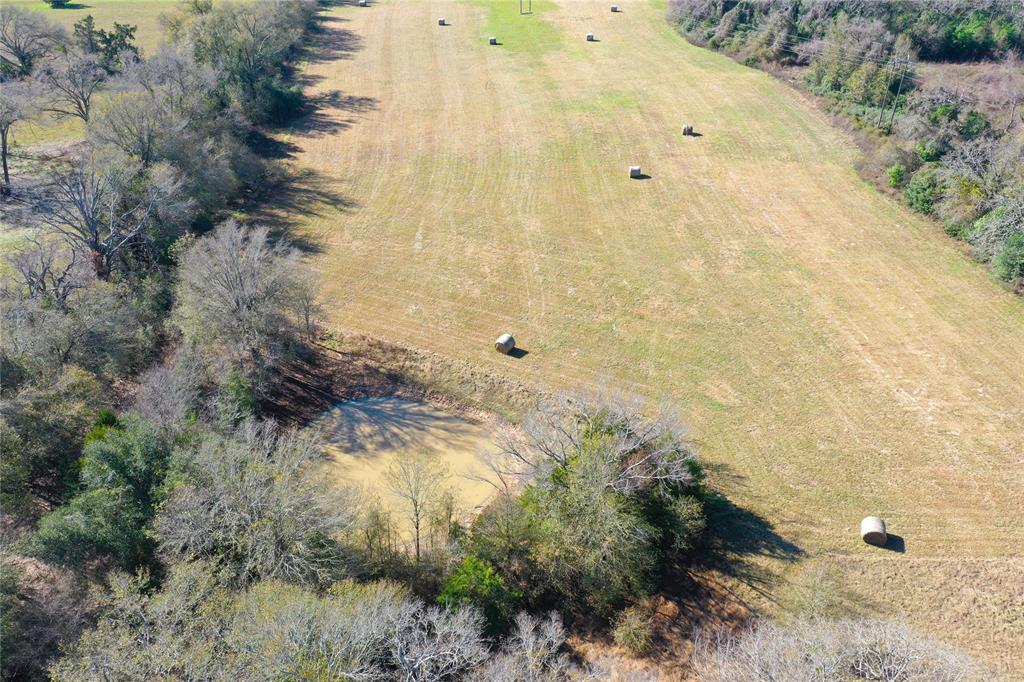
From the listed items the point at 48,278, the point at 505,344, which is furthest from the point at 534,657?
the point at 48,278

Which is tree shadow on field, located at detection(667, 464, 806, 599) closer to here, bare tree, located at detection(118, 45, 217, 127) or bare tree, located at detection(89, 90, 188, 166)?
bare tree, located at detection(89, 90, 188, 166)

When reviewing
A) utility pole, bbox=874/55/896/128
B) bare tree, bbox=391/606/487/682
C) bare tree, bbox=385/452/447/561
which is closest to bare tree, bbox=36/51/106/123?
bare tree, bbox=385/452/447/561

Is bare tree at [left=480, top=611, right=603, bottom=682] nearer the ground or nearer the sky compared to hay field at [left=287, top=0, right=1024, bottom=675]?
nearer the ground

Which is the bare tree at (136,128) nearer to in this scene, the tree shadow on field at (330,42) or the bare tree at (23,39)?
the bare tree at (23,39)

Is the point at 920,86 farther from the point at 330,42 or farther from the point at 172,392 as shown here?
the point at 330,42

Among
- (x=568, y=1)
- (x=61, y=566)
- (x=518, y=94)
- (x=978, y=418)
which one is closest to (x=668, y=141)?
(x=518, y=94)
